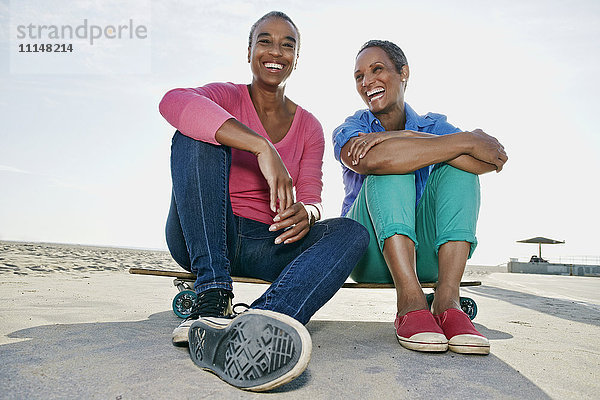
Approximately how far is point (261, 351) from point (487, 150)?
4.39 ft

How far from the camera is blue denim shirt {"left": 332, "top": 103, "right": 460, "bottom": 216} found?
7.51 feet

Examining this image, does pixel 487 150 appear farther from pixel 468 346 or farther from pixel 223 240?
pixel 223 240

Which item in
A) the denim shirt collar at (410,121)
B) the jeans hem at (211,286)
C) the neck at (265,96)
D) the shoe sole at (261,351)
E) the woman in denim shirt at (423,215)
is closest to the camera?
the shoe sole at (261,351)

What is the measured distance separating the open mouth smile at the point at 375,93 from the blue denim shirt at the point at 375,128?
0.08m

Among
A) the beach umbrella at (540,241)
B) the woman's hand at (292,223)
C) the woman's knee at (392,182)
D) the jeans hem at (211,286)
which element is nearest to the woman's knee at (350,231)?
the woman's hand at (292,223)

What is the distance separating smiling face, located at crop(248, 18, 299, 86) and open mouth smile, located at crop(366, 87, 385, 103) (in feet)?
1.51

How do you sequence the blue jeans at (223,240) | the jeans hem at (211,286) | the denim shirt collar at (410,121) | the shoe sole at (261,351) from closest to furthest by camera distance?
the shoe sole at (261,351) < the blue jeans at (223,240) < the jeans hem at (211,286) < the denim shirt collar at (410,121)

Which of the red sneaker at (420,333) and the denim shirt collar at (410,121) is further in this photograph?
the denim shirt collar at (410,121)

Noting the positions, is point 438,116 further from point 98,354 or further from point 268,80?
point 98,354

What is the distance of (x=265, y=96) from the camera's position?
227 cm

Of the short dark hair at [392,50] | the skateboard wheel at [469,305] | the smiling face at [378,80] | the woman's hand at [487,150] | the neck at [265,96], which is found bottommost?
the skateboard wheel at [469,305]

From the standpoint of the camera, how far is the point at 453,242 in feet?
6.03

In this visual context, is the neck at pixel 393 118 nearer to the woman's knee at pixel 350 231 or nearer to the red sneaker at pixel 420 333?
the woman's knee at pixel 350 231

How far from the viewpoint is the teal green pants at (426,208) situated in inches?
70.9
